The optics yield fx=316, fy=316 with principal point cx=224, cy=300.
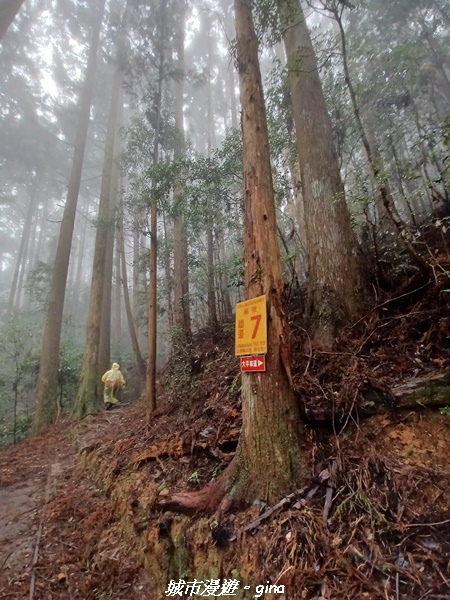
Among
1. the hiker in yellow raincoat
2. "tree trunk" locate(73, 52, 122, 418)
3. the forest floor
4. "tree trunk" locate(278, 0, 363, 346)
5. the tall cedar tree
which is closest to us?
the forest floor

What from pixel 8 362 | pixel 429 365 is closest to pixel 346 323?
pixel 429 365

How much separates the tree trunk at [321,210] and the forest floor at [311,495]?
13.6 inches

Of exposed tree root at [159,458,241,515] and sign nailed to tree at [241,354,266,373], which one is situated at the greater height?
sign nailed to tree at [241,354,266,373]

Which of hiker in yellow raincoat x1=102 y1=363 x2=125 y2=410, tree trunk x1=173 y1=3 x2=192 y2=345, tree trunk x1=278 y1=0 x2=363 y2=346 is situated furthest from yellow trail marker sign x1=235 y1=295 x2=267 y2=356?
hiker in yellow raincoat x1=102 y1=363 x2=125 y2=410

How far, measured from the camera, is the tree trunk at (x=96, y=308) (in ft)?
32.1

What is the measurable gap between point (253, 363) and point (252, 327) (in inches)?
12.9

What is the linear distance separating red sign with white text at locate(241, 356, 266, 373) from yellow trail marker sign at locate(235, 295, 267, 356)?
0.17ft

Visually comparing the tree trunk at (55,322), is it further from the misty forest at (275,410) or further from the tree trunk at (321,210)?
the tree trunk at (321,210)

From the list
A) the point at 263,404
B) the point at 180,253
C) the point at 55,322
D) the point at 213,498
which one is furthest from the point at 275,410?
the point at 55,322

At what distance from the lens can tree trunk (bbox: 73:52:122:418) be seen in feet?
32.1

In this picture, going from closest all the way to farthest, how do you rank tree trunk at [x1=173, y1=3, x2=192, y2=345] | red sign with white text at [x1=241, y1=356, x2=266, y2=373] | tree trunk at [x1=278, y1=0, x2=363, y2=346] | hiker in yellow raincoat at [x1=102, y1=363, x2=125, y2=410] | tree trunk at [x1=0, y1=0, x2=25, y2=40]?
red sign with white text at [x1=241, y1=356, x2=266, y2=373], tree trunk at [x1=278, y1=0, x2=363, y2=346], tree trunk at [x1=173, y1=3, x2=192, y2=345], tree trunk at [x1=0, y1=0, x2=25, y2=40], hiker in yellow raincoat at [x1=102, y1=363, x2=125, y2=410]

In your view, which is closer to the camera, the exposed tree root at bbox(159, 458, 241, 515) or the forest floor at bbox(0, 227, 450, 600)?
the forest floor at bbox(0, 227, 450, 600)

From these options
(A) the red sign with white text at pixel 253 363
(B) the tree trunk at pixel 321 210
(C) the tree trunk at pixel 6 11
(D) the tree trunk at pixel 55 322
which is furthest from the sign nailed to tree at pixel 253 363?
(C) the tree trunk at pixel 6 11

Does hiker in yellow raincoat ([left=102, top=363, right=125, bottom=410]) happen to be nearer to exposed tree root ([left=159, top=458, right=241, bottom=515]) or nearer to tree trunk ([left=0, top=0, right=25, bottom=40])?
exposed tree root ([left=159, top=458, right=241, bottom=515])
